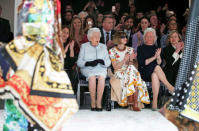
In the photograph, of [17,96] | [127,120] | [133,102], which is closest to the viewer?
[17,96]

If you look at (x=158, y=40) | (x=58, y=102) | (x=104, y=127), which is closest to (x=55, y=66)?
(x=58, y=102)

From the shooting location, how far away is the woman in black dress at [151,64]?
500cm

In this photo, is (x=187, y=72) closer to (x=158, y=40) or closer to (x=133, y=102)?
(x=133, y=102)

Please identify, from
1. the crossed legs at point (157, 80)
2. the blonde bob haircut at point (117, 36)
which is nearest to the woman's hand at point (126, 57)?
the blonde bob haircut at point (117, 36)

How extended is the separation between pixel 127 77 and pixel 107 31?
1036mm

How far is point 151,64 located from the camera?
16.7 ft

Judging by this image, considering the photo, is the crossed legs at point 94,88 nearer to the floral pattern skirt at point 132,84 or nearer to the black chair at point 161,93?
the floral pattern skirt at point 132,84

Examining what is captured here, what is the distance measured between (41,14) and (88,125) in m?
1.79

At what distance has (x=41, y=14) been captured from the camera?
2.23 metres

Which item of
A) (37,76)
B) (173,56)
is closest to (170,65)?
(173,56)

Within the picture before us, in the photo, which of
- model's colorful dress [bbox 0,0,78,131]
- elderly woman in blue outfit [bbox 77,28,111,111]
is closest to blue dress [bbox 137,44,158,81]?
elderly woman in blue outfit [bbox 77,28,111,111]

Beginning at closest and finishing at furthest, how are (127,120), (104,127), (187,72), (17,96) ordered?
(17,96)
(187,72)
(104,127)
(127,120)

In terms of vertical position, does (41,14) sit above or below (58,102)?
above

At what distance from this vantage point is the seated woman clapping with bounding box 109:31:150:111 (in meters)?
4.94
